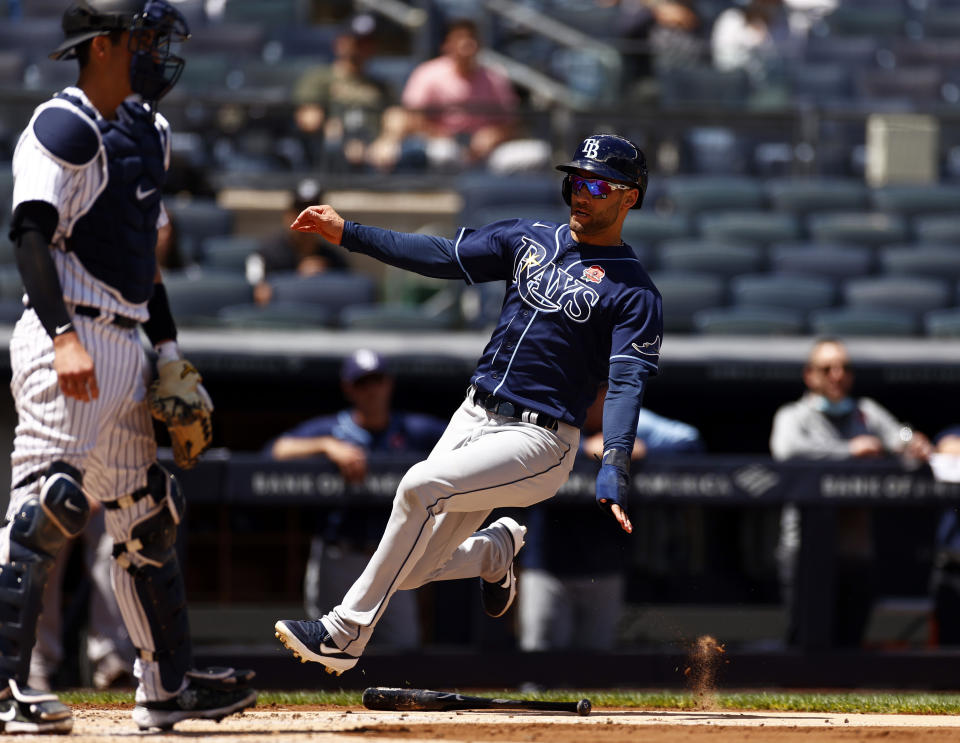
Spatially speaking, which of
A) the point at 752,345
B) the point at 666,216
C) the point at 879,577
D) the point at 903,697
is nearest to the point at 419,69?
the point at 666,216

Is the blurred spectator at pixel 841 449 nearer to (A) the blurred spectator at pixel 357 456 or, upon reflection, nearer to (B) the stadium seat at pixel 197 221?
(A) the blurred spectator at pixel 357 456

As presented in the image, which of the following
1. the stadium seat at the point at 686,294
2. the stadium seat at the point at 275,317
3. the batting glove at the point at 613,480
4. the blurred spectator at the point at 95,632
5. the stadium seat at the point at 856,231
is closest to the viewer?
the batting glove at the point at 613,480

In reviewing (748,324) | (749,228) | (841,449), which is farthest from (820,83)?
(841,449)

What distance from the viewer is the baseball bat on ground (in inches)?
180

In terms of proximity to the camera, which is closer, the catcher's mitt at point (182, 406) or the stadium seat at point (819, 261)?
the catcher's mitt at point (182, 406)

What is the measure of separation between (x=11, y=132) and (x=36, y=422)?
570 centimetres

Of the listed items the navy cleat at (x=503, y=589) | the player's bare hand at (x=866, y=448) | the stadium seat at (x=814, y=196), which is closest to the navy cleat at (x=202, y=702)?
the navy cleat at (x=503, y=589)

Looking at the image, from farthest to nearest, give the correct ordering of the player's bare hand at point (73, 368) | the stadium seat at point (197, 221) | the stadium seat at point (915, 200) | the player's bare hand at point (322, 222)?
the stadium seat at point (915, 200)
the stadium seat at point (197, 221)
the player's bare hand at point (322, 222)
the player's bare hand at point (73, 368)

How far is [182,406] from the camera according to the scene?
3.96 meters

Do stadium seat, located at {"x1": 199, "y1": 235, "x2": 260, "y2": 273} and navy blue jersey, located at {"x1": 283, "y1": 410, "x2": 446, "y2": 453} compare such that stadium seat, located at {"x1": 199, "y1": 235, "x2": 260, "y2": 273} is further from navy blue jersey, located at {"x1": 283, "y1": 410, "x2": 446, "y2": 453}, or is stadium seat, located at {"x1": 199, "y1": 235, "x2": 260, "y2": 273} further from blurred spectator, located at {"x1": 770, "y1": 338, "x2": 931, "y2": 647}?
blurred spectator, located at {"x1": 770, "y1": 338, "x2": 931, "y2": 647}

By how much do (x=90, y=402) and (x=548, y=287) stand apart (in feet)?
4.17

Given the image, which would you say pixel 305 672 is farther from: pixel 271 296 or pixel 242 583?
pixel 271 296

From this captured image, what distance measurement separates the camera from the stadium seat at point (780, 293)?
8344 mm

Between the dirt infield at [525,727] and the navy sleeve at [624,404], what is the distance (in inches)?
30.6
